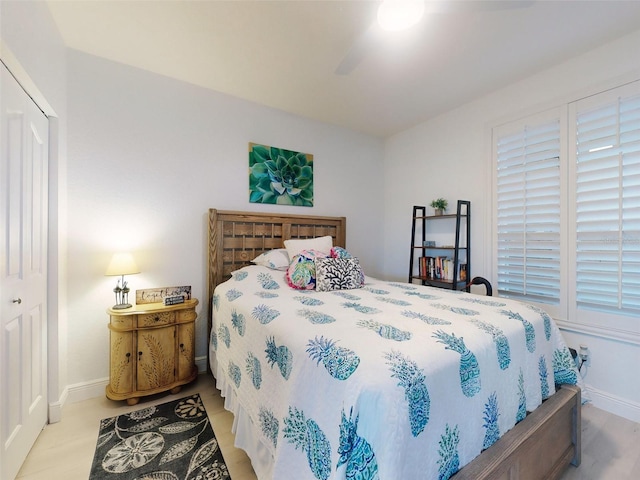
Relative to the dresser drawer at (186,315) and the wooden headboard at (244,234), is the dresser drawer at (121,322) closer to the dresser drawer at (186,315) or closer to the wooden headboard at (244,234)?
the dresser drawer at (186,315)

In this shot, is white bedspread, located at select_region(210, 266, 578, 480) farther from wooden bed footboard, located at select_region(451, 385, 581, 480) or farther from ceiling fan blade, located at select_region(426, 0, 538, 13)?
ceiling fan blade, located at select_region(426, 0, 538, 13)

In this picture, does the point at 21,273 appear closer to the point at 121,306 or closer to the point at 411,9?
the point at 121,306

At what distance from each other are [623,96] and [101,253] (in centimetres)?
418

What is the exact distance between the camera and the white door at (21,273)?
1.32m

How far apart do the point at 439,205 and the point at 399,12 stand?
7.09 ft

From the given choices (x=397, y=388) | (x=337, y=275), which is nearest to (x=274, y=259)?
(x=337, y=275)

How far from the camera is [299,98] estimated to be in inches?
113

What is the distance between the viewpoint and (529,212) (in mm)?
2521

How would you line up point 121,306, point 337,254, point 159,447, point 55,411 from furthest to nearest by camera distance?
1. point 337,254
2. point 121,306
3. point 55,411
4. point 159,447

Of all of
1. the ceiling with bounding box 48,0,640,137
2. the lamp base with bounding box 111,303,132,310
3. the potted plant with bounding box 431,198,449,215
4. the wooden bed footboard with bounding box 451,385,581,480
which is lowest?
the wooden bed footboard with bounding box 451,385,581,480

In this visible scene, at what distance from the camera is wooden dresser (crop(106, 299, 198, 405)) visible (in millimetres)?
2045

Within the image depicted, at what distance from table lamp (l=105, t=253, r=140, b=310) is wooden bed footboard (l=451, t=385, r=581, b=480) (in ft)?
7.61

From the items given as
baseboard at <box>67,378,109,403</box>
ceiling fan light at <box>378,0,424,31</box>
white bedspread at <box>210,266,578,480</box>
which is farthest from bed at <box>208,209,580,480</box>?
ceiling fan light at <box>378,0,424,31</box>

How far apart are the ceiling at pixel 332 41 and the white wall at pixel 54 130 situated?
0.23m
